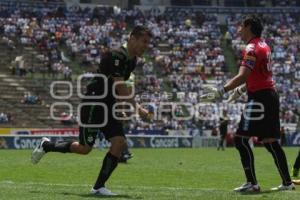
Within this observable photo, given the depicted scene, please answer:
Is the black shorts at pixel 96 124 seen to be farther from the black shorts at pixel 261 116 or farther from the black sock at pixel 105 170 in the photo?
the black shorts at pixel 261 116

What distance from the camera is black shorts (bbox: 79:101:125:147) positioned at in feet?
32.4

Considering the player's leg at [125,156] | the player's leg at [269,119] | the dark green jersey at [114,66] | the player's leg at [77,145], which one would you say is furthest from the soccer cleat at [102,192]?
the player's leg at [125,156]

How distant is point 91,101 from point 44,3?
44372mm

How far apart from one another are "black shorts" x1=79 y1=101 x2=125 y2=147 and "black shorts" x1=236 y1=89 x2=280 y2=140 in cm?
180

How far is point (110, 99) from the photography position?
32.3 ft

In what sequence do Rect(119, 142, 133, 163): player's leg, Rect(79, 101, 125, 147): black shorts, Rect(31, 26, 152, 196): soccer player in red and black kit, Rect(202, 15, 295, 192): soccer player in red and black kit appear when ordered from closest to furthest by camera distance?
Rect(31, 26, 152, 196): soccer player in red and black kit, Rect(79, 101, 125, 147): black shorts, Rect(202, 15, 295, 192): soccer player in red and black kit, Rect(119, 142, 133, 163): player's leg

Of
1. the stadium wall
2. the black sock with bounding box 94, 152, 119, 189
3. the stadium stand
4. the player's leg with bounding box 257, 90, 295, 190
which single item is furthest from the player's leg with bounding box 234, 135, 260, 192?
the stadium stand

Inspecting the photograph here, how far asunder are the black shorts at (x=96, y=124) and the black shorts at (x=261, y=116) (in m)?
1.80

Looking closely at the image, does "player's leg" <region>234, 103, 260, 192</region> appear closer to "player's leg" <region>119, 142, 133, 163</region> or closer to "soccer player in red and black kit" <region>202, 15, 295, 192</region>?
"soccer player in red and black kit" <region>202, 15, 295, 192</region>

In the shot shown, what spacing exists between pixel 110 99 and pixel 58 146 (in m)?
1.31

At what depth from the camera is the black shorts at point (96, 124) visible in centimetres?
988

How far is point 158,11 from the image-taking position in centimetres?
5816

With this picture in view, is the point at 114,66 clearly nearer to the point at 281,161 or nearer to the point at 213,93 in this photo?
the point at 213,93

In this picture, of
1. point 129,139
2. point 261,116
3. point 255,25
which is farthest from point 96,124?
point 129,139
